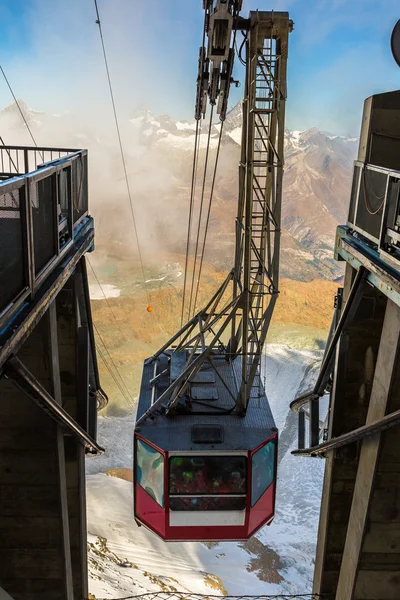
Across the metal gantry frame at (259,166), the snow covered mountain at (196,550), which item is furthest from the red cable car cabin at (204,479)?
the snow covered mountain at (196,550)

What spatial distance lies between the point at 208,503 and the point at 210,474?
431 millimetres

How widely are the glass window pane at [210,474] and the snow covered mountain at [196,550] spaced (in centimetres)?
849

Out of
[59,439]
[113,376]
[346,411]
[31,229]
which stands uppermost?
[31,229]

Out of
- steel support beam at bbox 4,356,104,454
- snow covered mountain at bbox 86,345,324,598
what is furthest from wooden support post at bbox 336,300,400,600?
snow covered mountain at bbox 86,345,324,598

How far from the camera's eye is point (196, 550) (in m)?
21.7

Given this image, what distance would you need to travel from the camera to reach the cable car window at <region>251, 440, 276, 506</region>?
7.60 meters

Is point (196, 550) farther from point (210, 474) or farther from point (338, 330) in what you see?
point (338, 330)

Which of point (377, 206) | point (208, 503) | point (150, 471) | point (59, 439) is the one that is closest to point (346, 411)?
point (208, 503)

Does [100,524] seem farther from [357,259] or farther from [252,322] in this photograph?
[357,259]

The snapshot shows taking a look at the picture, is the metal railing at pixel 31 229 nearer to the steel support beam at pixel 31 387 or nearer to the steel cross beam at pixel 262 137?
the steel support beam at pixel 31 387

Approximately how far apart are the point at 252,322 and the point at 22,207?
6502 mm

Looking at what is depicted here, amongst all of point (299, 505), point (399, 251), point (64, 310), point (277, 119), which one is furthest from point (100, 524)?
point (399, 251)

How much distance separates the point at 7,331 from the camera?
3.34 m

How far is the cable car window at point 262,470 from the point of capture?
7.60 m
